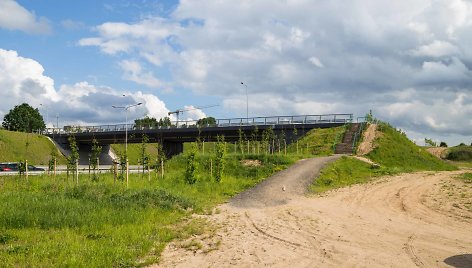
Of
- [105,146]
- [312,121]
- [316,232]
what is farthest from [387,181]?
[105,146]

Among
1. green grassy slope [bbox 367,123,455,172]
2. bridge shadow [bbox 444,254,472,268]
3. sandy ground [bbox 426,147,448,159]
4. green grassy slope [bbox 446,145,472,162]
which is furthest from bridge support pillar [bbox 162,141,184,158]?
bridge shadow [bbox 444,254,472,268]

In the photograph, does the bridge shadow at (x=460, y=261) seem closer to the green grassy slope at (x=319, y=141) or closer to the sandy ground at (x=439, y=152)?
the green grassy slope at (x=319, y=141)

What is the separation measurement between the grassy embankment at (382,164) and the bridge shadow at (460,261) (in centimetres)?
1569

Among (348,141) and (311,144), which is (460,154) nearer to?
(348,141)

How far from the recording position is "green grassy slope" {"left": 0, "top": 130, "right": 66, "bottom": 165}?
7888 centimetres

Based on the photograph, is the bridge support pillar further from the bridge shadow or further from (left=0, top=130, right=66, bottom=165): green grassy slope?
the bridge shadow

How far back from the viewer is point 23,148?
83.9 m

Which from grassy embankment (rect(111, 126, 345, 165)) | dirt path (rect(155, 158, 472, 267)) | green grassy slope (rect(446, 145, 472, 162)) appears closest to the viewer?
dirt path (rect(155, 158, 472, 267))

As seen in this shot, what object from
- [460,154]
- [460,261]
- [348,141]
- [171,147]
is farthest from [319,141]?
[460,261]

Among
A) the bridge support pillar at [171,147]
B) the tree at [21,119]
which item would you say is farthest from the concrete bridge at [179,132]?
the tree at [21,119]

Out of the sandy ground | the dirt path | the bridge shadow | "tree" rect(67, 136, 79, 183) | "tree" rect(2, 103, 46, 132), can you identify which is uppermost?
"tree" rect(2, 103, 46, 132)

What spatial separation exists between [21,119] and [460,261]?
13727 centimetres

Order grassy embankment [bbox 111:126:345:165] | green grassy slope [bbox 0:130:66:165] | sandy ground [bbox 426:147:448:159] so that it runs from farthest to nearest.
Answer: green grassy slope [bbox 0:130:66:165]
sandy ground [bbox 426:147:448:159]
grassy embankment [bbox 111:126:345:165]

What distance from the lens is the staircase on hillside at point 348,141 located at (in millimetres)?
47312
